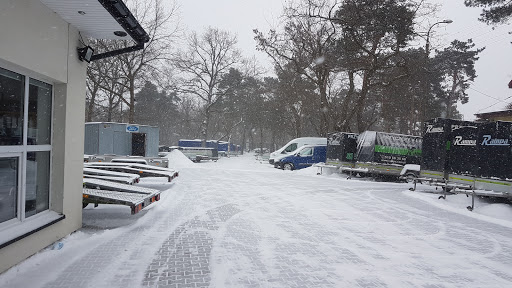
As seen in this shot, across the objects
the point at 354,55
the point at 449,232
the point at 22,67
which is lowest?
the point at 449,232

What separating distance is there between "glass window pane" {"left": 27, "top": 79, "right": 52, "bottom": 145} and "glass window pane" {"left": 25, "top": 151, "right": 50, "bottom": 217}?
0.78 ft

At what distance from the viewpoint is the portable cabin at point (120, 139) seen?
15.5m

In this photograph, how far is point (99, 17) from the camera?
4.77 meters

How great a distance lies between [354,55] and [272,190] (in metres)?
13.6

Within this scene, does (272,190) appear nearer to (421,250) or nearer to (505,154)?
(421,250)

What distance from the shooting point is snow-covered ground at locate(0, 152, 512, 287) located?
13.2 feet

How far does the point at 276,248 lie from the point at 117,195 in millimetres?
3581

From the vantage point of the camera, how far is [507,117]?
22312mm

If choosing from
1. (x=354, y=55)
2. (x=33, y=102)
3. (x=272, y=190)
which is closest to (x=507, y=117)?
(x=354, y=55)

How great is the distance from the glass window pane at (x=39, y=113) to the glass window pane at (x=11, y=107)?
0.70 ft

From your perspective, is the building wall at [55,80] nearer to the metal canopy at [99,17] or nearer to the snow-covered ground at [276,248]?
the metal canopy at [99,17]

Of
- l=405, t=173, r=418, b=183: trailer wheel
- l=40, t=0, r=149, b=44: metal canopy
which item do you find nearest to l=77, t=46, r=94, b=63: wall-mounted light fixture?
l=40, t=0, r=149, b=44: metal canopy

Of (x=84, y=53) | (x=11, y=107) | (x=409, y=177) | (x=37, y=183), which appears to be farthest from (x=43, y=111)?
A: (x=409, y=177)

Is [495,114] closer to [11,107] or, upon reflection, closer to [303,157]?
[303,157]
